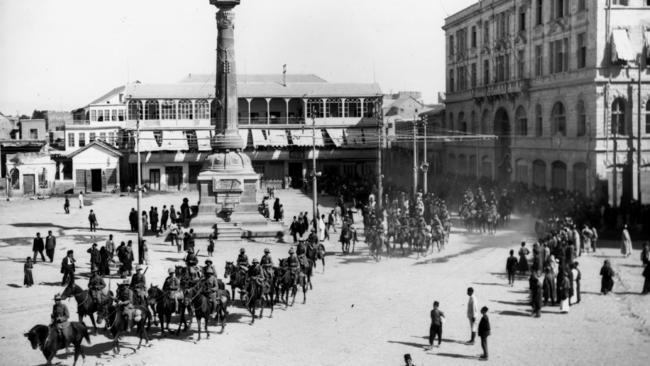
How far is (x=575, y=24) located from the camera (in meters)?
43.5

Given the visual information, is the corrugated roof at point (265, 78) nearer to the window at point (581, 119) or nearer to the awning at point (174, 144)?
the awning at point (174, 144)

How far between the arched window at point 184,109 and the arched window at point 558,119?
3725 centimetres

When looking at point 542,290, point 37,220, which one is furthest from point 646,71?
point 37,220

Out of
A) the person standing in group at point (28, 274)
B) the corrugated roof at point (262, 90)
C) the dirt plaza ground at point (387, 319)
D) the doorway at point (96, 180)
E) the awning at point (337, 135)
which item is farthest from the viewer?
the awning at point (337, 135)

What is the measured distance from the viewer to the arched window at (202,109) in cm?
6931

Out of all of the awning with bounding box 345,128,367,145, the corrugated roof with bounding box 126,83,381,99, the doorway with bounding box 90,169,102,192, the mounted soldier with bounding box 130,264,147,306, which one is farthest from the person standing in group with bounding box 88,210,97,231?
the awning with bounding box 345,128,367,145

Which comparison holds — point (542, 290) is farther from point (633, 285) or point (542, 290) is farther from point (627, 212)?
point (627, 212)

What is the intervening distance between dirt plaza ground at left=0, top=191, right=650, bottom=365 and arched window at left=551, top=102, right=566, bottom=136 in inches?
690

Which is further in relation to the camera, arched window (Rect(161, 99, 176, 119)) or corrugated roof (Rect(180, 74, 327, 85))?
corrugated roof (Rect(180, 74, 327, 85))

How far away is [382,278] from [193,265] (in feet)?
25.0

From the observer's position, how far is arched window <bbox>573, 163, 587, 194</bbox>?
41900 millimetres

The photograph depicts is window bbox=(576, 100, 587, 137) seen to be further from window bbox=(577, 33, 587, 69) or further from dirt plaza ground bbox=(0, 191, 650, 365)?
dirt plaza ground bbox=(0, 191, 650, 365)

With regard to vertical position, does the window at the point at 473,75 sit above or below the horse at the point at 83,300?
above

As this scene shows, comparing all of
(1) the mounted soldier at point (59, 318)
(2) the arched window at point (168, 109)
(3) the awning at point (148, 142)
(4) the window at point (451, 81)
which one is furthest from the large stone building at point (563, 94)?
(1) the mounted soldier at point (59, 318)
